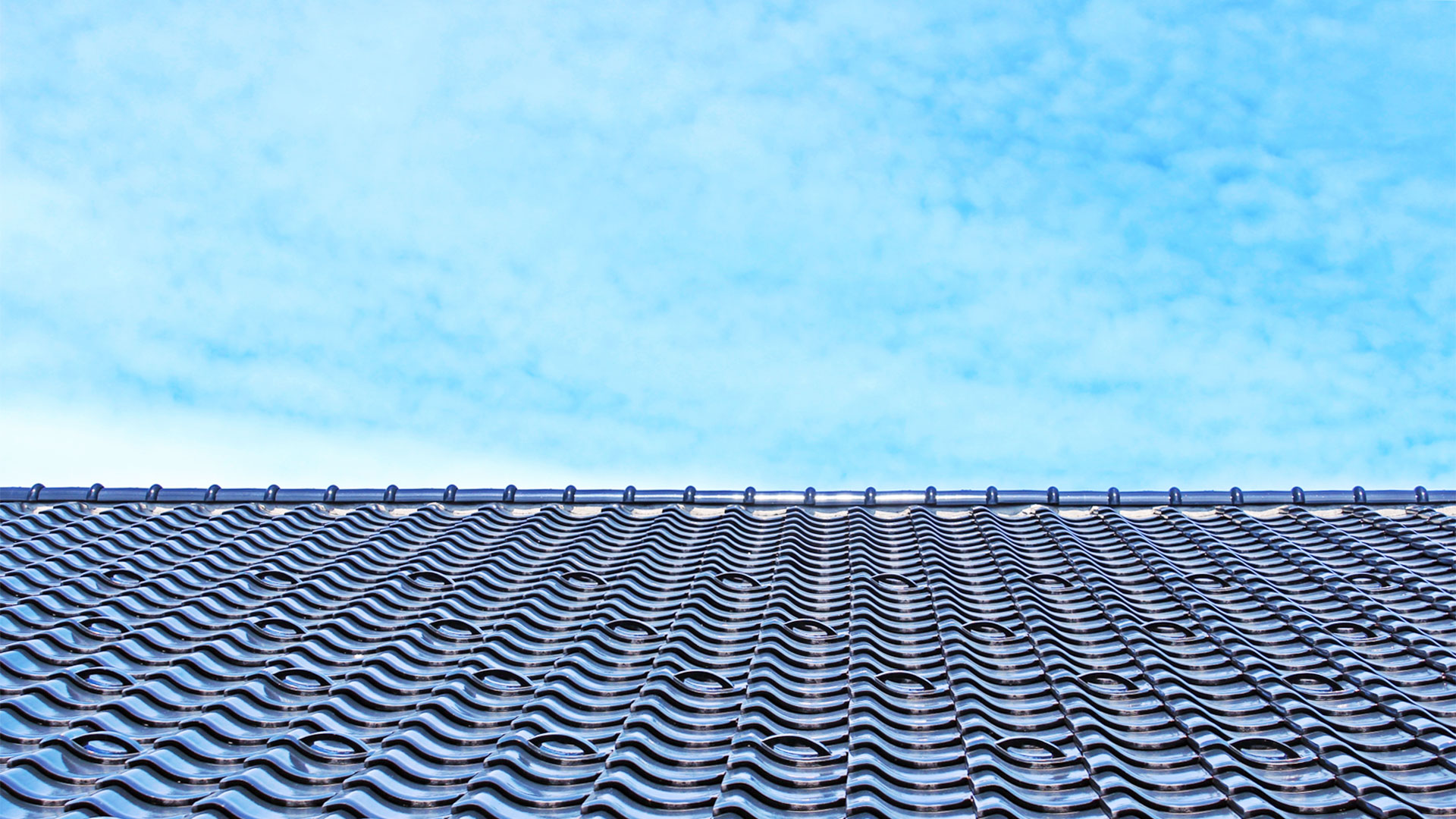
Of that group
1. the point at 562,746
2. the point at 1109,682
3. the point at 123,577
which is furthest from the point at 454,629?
the point at 1109,682

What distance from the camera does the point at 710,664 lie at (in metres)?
9.60

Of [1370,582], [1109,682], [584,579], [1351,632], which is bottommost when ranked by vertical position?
[1109,682]

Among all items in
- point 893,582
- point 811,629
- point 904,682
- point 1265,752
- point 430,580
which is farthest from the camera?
point 893,582

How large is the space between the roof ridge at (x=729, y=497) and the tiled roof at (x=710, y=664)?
0.22 m

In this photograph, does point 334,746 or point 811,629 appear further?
point 811,629

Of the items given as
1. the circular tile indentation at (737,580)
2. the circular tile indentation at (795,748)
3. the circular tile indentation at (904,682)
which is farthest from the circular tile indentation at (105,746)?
the circular tile indentation at (737,580)

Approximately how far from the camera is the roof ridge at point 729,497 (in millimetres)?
14562

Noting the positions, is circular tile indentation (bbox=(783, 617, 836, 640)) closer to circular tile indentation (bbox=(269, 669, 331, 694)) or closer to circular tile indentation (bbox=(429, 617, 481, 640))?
circular tile indentation (bbox=(429, 617, 481, 640))

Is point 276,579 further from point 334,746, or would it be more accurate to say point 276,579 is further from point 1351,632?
point 1351,632

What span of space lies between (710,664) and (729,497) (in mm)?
6589

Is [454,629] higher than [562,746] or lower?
higher

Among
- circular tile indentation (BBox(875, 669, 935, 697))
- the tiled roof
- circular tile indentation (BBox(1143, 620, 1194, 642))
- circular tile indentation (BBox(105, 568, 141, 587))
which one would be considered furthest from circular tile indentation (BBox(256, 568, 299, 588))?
circular tile indentation (BBox(1143, 620, 1194, 642))

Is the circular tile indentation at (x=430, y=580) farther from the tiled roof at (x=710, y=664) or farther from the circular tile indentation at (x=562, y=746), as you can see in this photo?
the circular tile indentation at (x=562, y=746)

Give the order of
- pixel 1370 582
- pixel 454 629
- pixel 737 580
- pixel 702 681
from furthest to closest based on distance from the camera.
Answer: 1. pixel 737 580
2. pixel 1370 582
3. pixel 454 629
4. pixel 702 681
